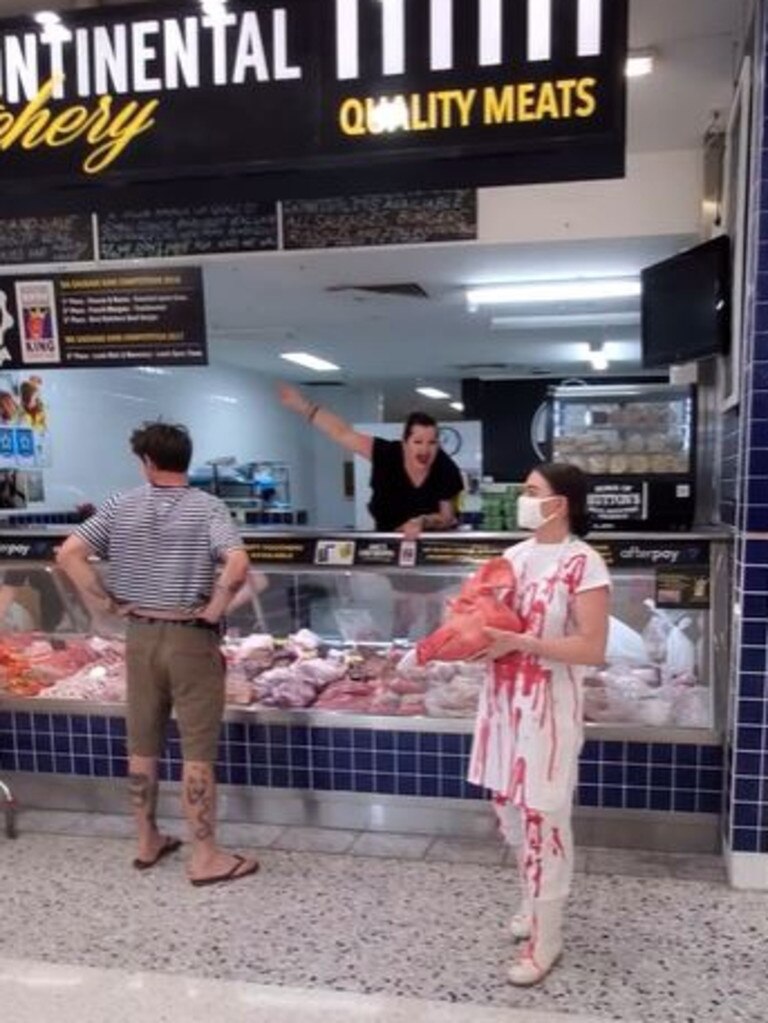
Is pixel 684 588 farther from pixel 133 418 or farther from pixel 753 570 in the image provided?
pixel 133 418

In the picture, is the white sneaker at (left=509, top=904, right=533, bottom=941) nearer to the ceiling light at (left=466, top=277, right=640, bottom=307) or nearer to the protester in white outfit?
the protester in white outfit

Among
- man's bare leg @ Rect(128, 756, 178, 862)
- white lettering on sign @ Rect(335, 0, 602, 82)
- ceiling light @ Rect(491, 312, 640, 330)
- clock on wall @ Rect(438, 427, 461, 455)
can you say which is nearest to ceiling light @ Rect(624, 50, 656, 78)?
white lettering on sign @ Rect(335, 0, 602, 82)

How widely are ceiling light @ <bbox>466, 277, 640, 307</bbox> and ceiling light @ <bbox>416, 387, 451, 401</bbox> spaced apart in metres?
7.27

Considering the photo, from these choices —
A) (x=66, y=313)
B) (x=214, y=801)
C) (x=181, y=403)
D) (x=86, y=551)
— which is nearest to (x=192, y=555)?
(x=86, y=551)

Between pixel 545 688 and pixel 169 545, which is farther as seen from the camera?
pixel 169 545

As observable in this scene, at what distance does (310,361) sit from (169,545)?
8883 millimetres

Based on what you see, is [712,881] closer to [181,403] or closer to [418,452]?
[418,452]

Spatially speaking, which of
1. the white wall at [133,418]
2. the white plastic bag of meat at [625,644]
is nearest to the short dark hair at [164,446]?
the white plastic bag of meat at [625,644]

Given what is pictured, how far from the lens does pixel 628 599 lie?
3715mm

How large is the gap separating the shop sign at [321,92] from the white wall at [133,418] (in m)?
5.15

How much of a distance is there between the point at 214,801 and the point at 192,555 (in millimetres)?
904

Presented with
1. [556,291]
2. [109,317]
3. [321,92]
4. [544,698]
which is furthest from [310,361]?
[544,698]

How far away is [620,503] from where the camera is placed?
4.19m

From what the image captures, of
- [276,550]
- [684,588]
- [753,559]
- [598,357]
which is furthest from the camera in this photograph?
[598,357]
